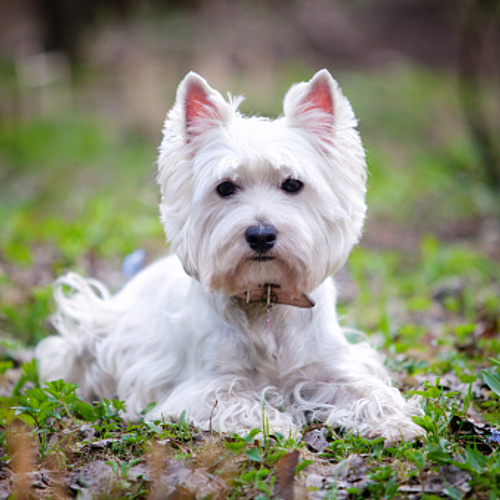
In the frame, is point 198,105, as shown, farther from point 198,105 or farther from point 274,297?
point 274,297

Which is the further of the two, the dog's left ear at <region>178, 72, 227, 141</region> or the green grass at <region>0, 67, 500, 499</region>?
the dog's left ear at <region>178, 72, 227, 141</region>

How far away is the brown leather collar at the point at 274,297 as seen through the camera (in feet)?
11.6

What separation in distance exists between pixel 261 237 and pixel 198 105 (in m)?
0.79

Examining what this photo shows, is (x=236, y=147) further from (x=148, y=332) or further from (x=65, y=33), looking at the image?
(x=65, y=33)

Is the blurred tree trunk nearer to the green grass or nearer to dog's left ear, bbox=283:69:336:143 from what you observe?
the green grass

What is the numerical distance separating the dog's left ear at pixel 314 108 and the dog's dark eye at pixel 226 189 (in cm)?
44

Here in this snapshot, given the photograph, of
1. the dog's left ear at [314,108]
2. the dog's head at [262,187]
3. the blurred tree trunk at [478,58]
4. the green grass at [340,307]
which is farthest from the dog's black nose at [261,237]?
the blurred tree trunk at [478,58]

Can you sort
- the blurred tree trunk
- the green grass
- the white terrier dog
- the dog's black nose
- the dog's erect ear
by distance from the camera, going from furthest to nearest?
the blurred tree trunk → the dog's erect ear → the white terrier dog → the dog's black nose → the green grass

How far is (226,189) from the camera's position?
344 cm

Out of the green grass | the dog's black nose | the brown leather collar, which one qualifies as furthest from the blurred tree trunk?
the dog's black nose

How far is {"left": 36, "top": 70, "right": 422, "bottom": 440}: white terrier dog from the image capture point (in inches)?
131

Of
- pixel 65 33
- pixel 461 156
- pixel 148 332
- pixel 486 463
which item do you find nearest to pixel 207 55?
pixel 65 33

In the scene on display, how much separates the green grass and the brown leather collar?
63cm

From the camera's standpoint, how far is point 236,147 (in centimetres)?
340
